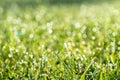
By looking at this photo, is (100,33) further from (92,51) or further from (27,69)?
(27,69)

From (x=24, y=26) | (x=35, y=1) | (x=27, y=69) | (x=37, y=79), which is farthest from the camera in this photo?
(x=35, y=1)

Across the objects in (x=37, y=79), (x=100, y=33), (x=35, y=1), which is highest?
(x=35, y=1)

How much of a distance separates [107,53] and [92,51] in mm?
188

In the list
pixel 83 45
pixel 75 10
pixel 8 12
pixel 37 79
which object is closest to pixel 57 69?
pixel 37 79

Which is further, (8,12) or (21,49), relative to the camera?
(8,12)

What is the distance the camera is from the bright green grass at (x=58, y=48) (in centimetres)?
263

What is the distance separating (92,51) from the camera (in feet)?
10.7

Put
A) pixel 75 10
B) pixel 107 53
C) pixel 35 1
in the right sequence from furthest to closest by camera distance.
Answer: pixel 35 1, pixel 75 10, pixel 107 53

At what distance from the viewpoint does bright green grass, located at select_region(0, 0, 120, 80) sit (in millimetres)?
2633

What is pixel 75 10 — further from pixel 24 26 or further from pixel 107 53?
pixel 107 53

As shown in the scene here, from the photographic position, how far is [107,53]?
3125 millimetres

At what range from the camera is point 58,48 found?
3.45m

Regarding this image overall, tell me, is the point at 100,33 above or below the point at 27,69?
above

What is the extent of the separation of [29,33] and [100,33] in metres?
0.96
